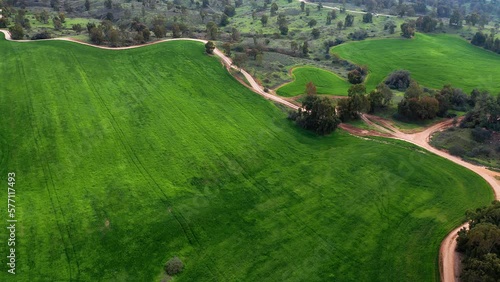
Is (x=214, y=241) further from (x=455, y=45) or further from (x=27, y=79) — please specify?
(x=455, y=45)

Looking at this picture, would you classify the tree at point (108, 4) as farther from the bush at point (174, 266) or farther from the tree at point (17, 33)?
the bush at point (174, 266)

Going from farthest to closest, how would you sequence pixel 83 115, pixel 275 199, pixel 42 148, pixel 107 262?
pixel 83 115 → pixel 42 148 → pixel 275 199 → pixel 107 262

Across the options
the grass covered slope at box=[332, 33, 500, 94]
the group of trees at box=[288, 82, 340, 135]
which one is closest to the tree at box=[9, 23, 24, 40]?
the group of trees at box=[288, 82, 340, 135]

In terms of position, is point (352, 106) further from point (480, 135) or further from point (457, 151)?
point (480, 135)

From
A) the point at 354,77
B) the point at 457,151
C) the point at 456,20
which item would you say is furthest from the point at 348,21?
the point at 457,151

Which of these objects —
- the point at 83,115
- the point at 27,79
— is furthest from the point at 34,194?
the point at 27,79

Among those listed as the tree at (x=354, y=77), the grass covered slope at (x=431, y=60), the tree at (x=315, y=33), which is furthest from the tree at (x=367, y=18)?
the tree at (x=354, y=77)

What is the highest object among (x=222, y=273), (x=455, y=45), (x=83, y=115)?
(x=455, y=45)
